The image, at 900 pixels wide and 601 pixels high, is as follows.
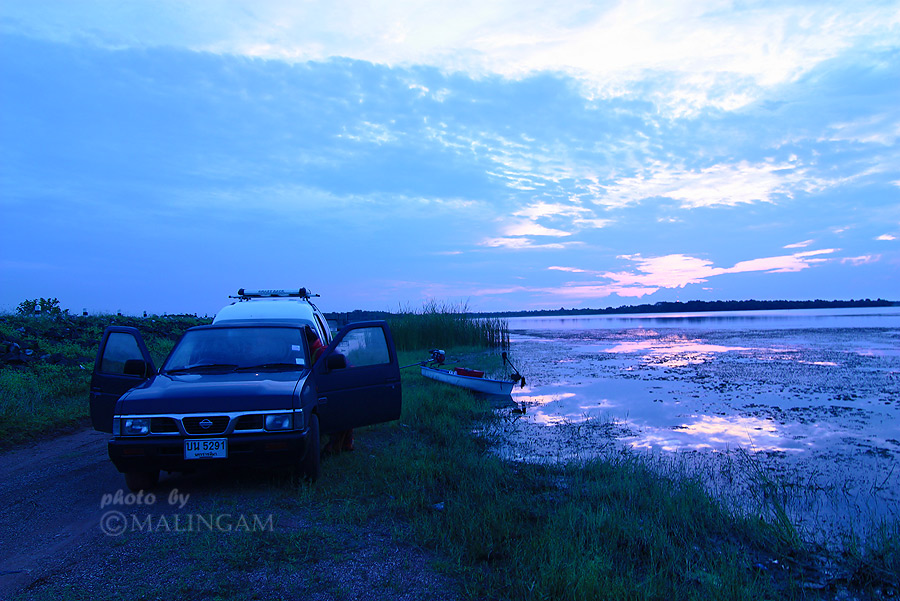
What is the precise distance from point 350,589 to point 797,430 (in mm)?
9426

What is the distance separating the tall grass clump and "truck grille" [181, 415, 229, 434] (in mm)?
21211

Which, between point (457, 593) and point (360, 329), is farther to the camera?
point (360, 329)

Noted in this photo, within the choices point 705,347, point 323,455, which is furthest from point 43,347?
point 705,347

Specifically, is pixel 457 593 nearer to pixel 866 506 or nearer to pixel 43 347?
pixel 866 506

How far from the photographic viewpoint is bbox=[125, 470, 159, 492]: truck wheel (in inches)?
212

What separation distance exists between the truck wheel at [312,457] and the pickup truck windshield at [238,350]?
88cm

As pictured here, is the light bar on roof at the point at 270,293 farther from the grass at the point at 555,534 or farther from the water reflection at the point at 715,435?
the water reflection at the point at 715,435

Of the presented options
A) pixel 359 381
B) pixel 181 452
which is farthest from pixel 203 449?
pixel 359 381

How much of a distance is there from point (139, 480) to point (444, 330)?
2264 cm

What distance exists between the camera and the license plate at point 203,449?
4.94 meters

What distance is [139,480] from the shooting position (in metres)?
5.39

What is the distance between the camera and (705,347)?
28234 millimetres

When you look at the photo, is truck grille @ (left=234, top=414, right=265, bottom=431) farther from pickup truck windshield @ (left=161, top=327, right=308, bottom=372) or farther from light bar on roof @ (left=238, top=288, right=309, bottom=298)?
light bar on roof @ (left=238, top=288, right=309, bottom=298)

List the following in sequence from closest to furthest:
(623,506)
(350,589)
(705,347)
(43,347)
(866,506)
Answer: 1. (350,589)
2. (623,506)
3. (866,506)
4. (43,347)
5. (705,347)
